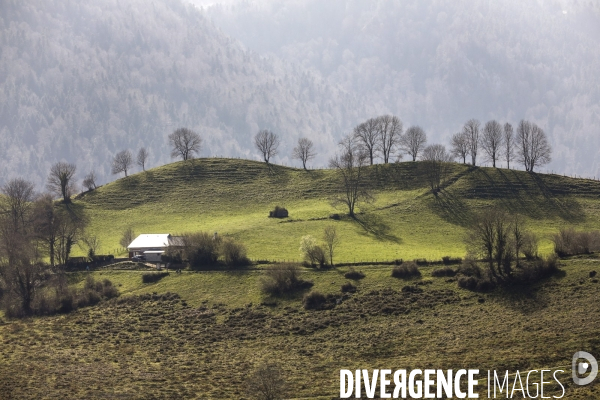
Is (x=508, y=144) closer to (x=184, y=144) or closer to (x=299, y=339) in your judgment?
(x=184, y=144)

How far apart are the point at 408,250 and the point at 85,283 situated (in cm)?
4687

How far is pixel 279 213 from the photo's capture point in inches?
4653

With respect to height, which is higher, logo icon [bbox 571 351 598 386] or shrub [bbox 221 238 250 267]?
shrub [bbox 221 238 250 267]

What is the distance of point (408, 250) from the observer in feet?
306

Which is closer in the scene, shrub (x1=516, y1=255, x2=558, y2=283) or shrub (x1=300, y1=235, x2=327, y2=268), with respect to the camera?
shrub (x1=516, y1=255, x2=558, y2=283)

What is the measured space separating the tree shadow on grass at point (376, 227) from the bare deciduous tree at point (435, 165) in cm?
2003

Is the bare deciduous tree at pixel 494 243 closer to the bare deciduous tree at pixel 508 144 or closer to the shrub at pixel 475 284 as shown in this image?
the shrub at pixel 475 284

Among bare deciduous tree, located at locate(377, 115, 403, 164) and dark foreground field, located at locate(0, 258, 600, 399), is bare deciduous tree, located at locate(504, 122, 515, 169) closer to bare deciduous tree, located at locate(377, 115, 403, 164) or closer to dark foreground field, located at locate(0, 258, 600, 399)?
bare deciduous tree, located at locate(377, 115, 403, 164)

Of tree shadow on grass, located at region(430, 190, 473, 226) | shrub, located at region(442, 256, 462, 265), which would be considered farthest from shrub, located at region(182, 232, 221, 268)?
tree shadow on grass, located at region(430, 190, 473, 226)

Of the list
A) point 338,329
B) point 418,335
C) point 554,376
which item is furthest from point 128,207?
point 554,376

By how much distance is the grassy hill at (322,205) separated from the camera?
334ft

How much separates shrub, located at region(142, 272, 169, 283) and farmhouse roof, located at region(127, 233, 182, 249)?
811cm

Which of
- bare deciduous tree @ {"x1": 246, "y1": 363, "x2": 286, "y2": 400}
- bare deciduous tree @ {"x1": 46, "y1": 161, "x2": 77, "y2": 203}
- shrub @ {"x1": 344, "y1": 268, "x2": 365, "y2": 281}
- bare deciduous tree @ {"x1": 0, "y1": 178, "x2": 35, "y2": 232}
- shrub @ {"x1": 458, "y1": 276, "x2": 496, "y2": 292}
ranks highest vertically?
bare deciduous tree @ {"x1": 46, "y1": 161, "x2": 77, "y2": 203}

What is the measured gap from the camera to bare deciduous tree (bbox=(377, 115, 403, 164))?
157 meters
